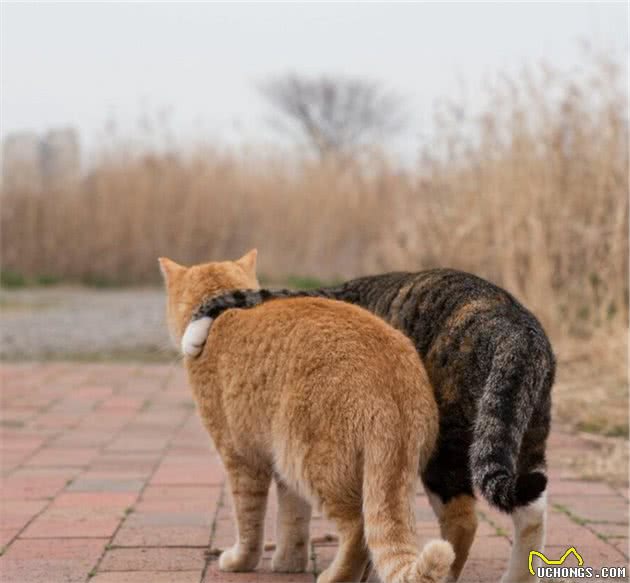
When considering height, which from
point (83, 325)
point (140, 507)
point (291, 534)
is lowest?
point (83, 325)

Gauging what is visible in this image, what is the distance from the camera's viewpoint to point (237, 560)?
335 centimetres

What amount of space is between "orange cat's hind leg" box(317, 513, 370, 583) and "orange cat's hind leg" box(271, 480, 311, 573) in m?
0.37

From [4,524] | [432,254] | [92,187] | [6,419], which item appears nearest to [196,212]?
[92,187]

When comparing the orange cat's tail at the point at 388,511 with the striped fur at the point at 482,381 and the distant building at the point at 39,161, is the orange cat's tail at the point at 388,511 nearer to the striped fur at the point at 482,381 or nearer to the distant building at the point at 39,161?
the striped fur at the point at 482,381

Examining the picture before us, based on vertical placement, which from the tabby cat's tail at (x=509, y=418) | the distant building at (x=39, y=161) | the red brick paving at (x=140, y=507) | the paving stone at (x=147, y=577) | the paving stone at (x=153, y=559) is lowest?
the distant building at (x=39, y=161)

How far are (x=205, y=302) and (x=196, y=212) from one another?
38.8ft

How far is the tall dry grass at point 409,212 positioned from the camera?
25.6 feet

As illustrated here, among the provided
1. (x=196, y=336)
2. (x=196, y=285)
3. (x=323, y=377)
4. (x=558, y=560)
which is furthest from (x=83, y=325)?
(x=323, y=377)

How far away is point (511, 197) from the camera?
811 centimetres

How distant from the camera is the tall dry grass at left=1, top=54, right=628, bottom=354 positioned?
7816 mm

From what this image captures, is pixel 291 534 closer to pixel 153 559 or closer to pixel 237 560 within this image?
pixel 237 560

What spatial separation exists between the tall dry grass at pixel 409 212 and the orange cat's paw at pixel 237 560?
4642mm

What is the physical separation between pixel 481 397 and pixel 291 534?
828mm

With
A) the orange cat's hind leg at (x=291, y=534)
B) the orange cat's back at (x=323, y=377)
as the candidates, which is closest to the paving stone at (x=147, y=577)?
the orange cat's hind leg at (x=291, y=534)
